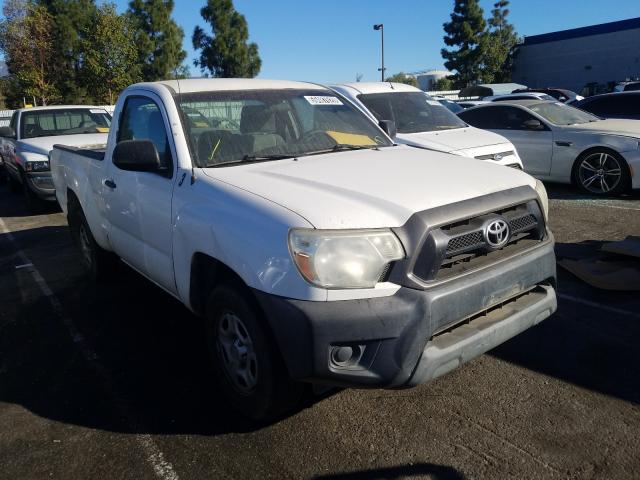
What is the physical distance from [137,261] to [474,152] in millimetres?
4595

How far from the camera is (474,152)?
7.00m

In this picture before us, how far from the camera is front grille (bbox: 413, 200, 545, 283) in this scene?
2.50m

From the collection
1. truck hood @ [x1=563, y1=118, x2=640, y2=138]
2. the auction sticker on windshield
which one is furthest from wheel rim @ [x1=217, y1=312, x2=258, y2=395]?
truck hood @ [x1=563, y1=118, x2=640, y2=138]

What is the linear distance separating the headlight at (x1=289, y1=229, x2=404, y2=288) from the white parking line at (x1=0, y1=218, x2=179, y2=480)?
3.99 ft

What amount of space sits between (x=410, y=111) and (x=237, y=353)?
19.7 ft

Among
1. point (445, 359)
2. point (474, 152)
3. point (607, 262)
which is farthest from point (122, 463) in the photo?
point (474, 152)

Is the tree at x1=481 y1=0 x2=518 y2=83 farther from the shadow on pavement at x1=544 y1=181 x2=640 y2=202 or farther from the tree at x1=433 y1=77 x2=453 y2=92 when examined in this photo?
the shadow on pavement at x1=544 y1=181 x2=640 y2=202

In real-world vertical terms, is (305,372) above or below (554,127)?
below

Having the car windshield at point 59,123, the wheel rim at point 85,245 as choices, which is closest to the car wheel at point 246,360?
the wheel rim at point 85,245

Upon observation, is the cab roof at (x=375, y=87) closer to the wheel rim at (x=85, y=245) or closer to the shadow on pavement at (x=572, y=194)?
the shadow on pavement at (x=572, y=194)

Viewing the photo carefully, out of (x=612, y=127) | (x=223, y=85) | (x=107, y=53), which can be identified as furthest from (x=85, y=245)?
(x=107, y=53)

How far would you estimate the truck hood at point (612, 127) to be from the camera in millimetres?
8086

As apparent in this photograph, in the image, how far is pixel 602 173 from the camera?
8250mm

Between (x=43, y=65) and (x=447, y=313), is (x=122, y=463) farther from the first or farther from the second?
(x=43, y=65)
